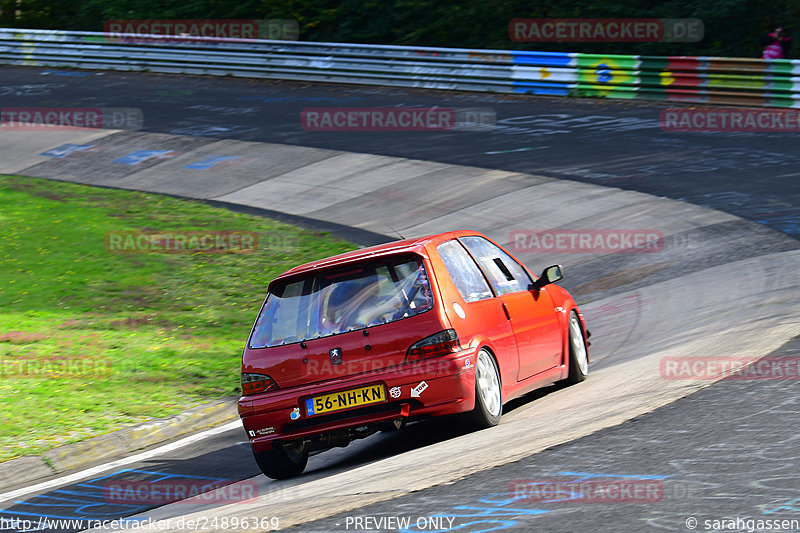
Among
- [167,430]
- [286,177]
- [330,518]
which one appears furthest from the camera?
[286,177]

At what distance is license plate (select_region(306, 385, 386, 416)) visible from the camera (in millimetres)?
7035

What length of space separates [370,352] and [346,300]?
1.54 ft

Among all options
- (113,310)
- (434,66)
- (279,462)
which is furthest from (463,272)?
(434,66)

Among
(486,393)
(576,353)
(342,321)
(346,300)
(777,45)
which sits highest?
(777,45)

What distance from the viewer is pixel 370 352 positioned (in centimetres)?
710

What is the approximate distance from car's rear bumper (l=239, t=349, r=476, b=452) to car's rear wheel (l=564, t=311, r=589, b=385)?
6.83ft

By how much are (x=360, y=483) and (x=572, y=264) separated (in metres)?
8.47

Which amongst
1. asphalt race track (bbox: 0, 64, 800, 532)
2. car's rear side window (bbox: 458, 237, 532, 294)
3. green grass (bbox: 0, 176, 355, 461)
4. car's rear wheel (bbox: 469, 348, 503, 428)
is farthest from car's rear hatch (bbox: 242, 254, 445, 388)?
green grass (bbox: 0, 176, 355, 461)

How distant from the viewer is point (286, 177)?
67.7 ft

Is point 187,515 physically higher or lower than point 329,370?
lower

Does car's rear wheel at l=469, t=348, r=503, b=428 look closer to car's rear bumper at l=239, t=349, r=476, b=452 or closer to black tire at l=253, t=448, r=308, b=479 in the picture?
car's rear bumper at l=239, t=349, r=476, b=452

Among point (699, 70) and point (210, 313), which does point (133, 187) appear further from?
point (699, 70)

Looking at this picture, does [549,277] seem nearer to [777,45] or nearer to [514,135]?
[514,135]

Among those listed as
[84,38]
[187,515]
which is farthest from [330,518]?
[84,38]
